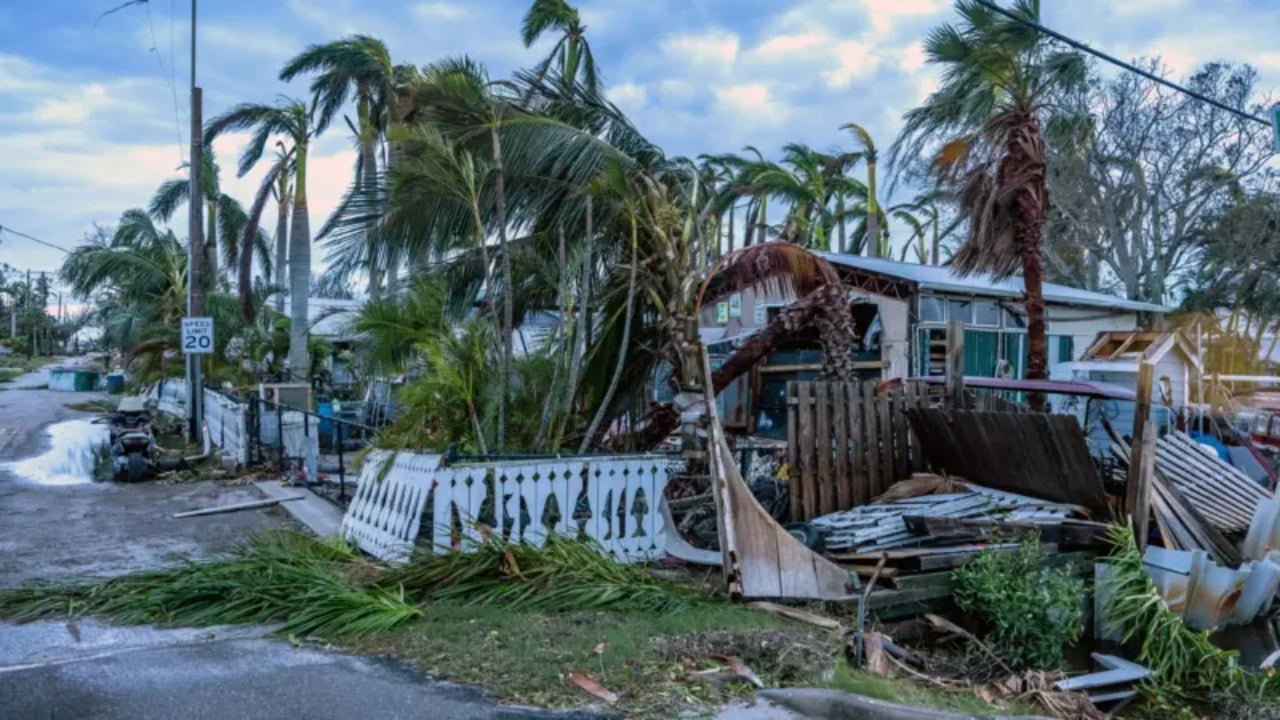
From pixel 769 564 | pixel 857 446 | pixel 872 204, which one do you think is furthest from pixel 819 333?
pixel 872 204

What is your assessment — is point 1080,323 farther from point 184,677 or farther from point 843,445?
point 184,677

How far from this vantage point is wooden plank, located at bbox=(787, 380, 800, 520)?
8133 mm

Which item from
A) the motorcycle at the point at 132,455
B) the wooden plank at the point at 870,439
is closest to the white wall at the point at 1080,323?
the wooden plank at the point at 870,439

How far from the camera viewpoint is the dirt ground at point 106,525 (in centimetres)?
771

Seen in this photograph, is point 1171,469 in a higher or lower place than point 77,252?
lower

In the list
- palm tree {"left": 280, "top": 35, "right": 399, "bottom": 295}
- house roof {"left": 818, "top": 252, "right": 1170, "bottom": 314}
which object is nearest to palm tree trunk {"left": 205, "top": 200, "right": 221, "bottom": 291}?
palm tree {"left": 280, "top": 35, "right": 399, "bottom": 295}

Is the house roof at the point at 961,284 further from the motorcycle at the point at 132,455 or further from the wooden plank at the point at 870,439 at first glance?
the motorcycle at the point at 132,455

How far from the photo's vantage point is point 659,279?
9625 millimetres

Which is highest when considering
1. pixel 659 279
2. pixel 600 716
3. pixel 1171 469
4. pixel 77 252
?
pixel 77 252

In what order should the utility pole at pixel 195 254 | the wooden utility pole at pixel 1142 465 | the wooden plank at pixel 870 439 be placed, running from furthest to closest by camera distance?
the utility pole at pixel 195 254 → the wooden plank at pixel 870 439 → the wooden utility pole at pixel 1142 465

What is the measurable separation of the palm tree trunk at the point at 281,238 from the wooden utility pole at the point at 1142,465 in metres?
19.5

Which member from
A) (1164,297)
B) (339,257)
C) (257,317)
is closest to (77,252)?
(257,317)

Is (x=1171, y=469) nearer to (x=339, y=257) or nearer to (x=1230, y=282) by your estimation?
(x=339, y=257)

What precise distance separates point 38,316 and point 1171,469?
9682 cm
